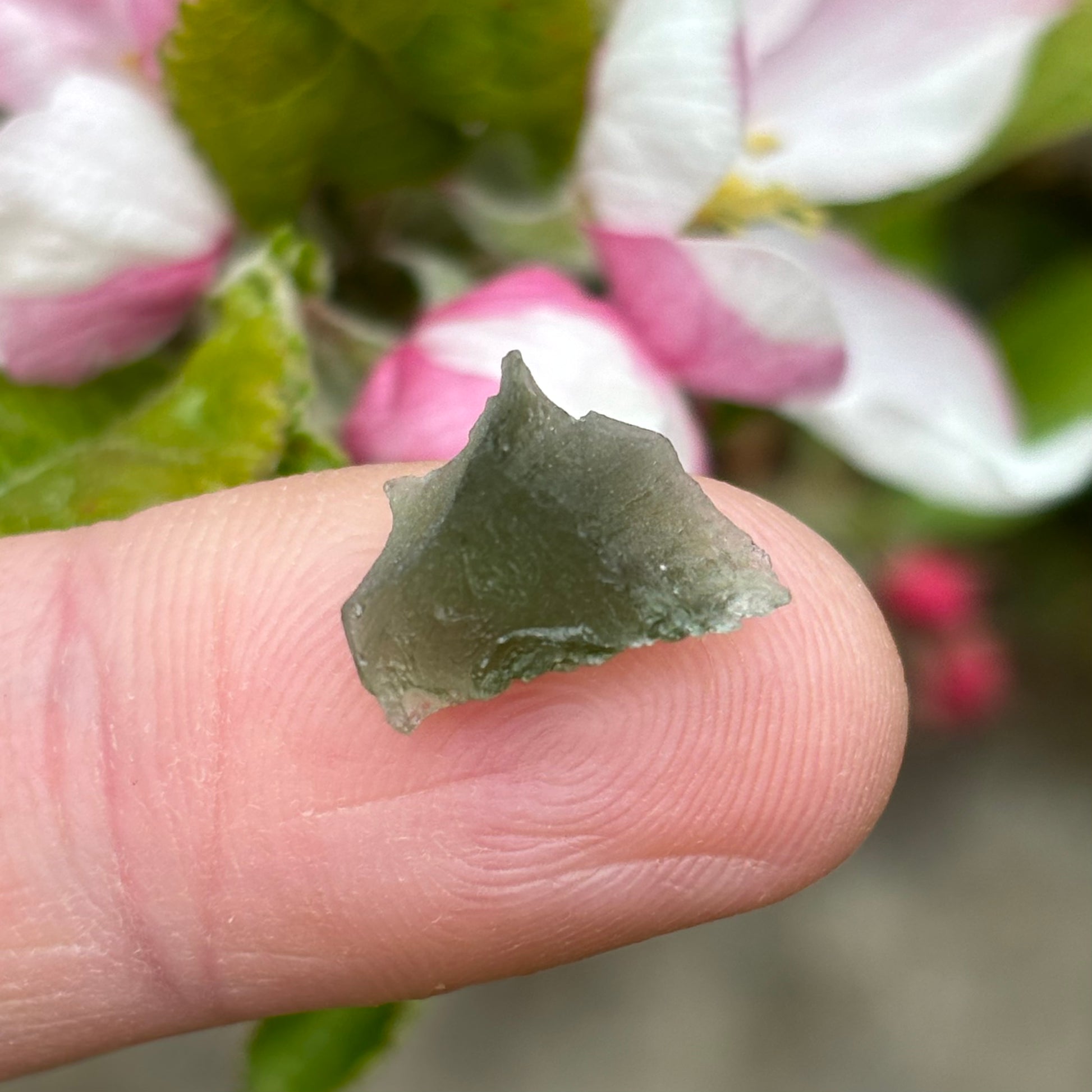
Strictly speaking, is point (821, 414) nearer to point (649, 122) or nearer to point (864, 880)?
point (649, 122)

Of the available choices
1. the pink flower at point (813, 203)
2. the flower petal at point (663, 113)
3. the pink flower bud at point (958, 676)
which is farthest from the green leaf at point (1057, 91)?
the pink flower bud at point (958, 676)

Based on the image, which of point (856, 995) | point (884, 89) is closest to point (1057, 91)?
point (884, 89)

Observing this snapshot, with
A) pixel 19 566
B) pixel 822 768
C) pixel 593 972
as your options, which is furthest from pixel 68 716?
pixel 593 972

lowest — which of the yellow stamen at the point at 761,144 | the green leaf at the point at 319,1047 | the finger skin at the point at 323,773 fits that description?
the green leaf at the point at 319,1047

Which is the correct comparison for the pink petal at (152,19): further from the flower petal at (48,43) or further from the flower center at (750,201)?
the flower center at (750,201)

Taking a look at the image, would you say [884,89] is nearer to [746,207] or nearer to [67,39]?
[746,207]

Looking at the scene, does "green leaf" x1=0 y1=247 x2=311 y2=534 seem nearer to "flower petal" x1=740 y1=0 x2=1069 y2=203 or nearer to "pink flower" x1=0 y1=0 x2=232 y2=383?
"pink flower" x1=0 y1=0 x2=232 y2=383
